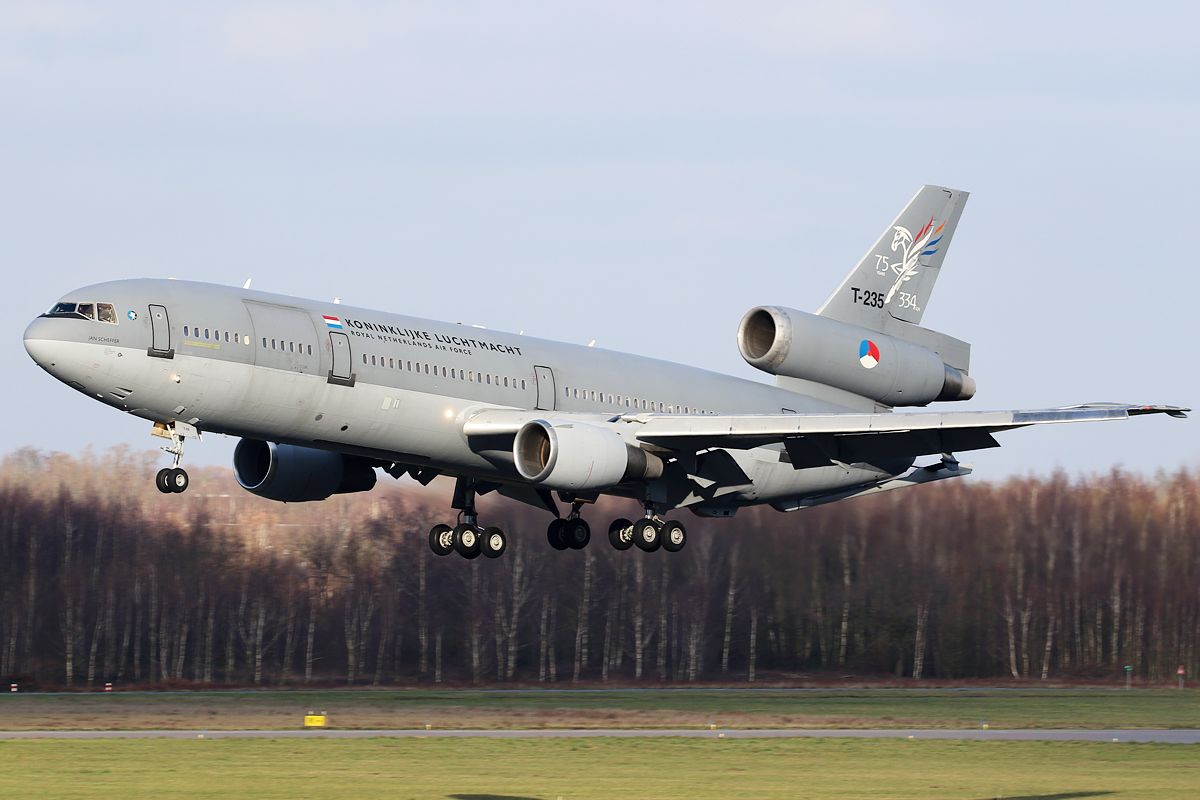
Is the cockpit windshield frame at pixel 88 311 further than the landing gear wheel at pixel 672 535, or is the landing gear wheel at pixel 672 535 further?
the landing gear wheel at pixel 672 535

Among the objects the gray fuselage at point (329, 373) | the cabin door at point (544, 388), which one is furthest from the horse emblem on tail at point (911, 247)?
the cabin door at point (544, 388)

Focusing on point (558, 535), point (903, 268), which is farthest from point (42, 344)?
point (903, 268)

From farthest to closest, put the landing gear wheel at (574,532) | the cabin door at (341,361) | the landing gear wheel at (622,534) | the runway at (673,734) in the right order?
the landing gear wheel at (574,532) < the landing gear wheel at (622,534) < the runway at (673,734) < the cabin door at (341,361)

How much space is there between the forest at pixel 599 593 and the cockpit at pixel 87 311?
3332cm

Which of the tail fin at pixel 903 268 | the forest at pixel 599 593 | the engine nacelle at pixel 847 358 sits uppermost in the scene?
the tail fin at pixel 903 268

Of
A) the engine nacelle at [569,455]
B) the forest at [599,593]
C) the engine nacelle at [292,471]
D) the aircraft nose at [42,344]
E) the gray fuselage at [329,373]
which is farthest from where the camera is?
the forest at [599,593]

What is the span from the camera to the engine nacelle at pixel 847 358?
42.6 meters

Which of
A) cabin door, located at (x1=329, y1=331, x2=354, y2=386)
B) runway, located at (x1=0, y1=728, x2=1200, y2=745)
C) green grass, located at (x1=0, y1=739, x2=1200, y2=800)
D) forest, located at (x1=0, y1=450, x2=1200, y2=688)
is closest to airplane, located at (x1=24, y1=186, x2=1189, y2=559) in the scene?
cabin door, located at (x1=329, y1=331, x2=354, y2=386)

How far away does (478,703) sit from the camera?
5269 centimetres

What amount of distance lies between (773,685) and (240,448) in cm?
3079

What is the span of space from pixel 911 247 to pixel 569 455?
15.9 meters

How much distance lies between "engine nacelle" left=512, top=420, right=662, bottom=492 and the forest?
→ 28.6 meters

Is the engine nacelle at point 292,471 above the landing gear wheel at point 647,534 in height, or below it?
above

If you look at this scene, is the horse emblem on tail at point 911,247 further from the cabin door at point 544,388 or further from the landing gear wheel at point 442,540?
the landing gear wheel at point 442,540
